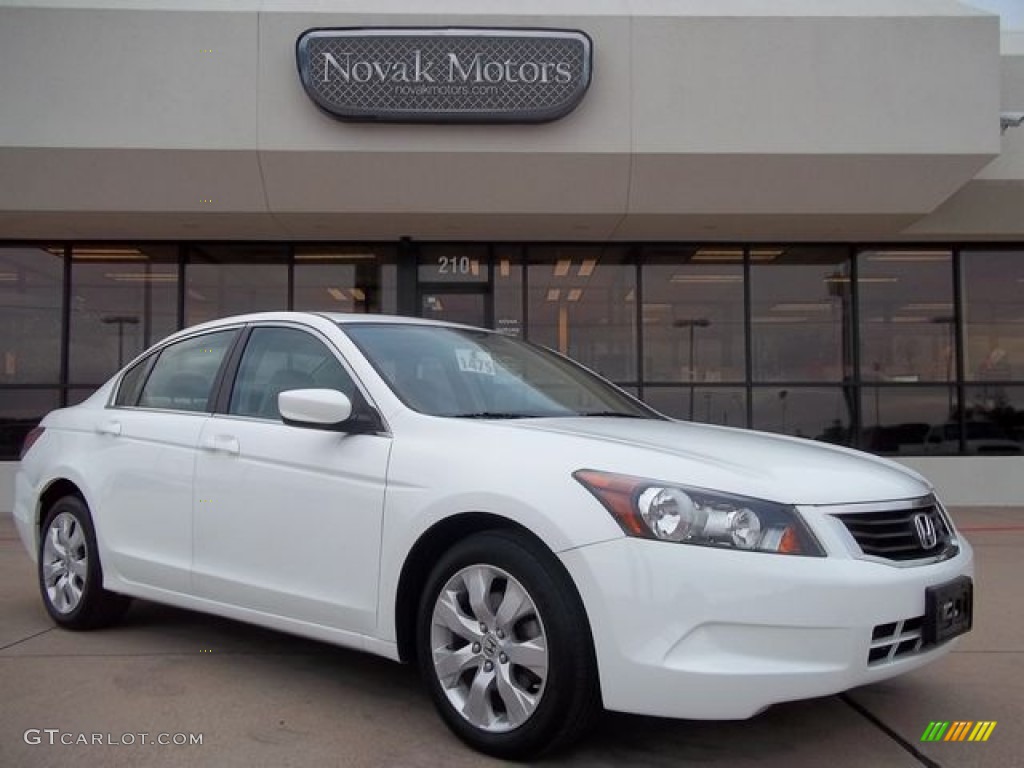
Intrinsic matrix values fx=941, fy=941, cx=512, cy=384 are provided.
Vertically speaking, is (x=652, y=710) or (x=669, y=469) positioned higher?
(x=669, y=469)

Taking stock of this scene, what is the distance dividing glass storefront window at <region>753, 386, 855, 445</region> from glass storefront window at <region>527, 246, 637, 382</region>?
1.78m

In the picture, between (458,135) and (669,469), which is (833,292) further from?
(669,469)

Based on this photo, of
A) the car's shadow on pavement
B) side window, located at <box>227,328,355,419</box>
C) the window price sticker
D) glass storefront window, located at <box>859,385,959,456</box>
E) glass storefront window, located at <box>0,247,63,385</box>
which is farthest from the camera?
glass storefront window, located at <box>859,385,959,456</box>

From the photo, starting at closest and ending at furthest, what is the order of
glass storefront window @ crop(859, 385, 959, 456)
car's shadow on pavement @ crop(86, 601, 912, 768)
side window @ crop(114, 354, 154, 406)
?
1. car's shadow on pavement @ crop(86, 601, 912, 768)
2. side window @ crop(114, 354, 154, 406)
3. glass storefront window @ crop(859, 385, 959, 456)

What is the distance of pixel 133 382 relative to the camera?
533 centimetres

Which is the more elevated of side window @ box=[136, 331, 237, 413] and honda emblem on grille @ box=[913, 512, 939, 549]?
side window @ box=[136, 331, 237, 413]

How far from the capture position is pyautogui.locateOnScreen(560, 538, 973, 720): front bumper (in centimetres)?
293

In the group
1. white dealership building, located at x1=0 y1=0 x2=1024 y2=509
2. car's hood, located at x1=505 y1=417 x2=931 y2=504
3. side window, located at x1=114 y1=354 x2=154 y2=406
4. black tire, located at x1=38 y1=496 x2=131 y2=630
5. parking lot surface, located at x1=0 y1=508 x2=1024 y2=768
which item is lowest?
parking lot surface, located at x1=0 y1=508 x2=1024 y2=768

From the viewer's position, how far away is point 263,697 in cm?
404

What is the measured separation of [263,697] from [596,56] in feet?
26.6

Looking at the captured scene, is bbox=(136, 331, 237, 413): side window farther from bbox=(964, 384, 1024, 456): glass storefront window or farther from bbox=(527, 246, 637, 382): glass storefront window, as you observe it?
bbox=(964, 384, 1024, 456): glass storefront window

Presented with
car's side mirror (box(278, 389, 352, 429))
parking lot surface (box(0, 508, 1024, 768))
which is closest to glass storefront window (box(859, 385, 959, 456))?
parking lot surface (box(0, 508, 1024, 768))

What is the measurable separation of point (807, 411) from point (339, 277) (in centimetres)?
647

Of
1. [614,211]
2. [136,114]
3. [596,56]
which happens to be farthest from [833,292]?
[136,114]
